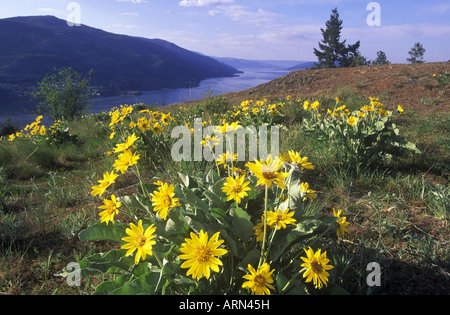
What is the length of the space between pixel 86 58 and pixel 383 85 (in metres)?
122

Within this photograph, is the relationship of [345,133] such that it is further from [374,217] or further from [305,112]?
[305,112]

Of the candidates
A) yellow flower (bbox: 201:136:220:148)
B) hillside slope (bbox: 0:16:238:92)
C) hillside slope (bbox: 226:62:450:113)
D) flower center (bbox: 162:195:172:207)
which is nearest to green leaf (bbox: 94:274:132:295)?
flower center (bbox: 162:195:172:207)

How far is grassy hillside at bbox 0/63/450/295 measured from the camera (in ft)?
3.97

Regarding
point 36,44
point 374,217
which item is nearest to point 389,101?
point 374,217

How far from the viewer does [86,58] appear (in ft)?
349

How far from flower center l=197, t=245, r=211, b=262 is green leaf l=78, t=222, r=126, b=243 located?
630mm

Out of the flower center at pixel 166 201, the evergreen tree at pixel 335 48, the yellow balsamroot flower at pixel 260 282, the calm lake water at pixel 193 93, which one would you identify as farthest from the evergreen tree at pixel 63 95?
the evergreen tree at pixel 335 48

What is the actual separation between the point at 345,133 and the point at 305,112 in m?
3.14

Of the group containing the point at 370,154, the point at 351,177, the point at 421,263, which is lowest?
the point at 421,263

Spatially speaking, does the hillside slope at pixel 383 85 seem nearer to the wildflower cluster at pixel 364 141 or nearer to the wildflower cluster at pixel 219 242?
the wildflower cluster at pixel 364 141

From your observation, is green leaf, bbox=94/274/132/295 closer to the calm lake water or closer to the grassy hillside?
the grassy hillside

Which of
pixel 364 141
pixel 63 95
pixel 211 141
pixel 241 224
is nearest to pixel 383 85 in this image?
pixel 364 141

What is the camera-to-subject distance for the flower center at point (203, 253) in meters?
0.91

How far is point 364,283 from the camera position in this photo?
127 cm
